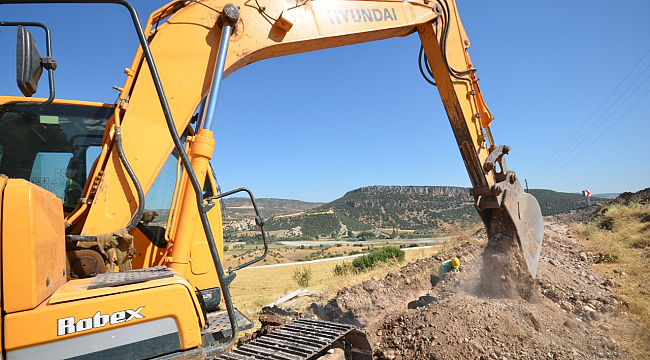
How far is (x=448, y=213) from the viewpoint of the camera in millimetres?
64438

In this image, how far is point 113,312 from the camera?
2094 millimetres

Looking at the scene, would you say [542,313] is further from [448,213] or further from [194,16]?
[448,213]

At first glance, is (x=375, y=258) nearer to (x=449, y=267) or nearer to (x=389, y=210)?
(x=449, y=267)

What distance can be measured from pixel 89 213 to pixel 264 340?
1.78 meters

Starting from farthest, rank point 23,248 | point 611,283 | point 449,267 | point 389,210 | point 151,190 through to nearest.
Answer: point 389,210, point 449,267, point 611,283, point 151,190, point 23,248

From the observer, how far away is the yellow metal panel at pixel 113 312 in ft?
6.09

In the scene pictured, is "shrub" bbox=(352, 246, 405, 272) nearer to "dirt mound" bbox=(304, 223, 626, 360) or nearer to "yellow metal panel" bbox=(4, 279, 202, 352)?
"dirt mound" bbox=(304, 223, 626, 360)

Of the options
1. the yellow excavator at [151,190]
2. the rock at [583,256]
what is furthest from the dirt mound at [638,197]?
the yellow excavator at [151,190]

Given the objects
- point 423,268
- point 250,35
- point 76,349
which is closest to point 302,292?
point 423,268

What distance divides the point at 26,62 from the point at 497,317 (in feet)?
17.6

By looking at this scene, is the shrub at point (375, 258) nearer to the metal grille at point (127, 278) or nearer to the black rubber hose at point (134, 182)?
the black rubber hose at point (134, 182)

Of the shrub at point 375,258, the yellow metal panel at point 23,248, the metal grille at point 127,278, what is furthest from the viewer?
the shrub at point 375,258

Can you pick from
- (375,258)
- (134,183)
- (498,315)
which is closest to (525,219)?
(498,315)

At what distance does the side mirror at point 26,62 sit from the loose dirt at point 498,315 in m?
4.52
